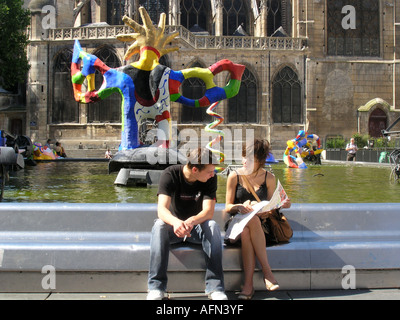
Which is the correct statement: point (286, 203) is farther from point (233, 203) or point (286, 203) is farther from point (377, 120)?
point (377, 120)

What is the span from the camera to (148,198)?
6.41 m

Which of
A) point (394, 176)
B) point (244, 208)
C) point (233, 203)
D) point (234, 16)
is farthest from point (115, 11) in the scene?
point (244, 208)

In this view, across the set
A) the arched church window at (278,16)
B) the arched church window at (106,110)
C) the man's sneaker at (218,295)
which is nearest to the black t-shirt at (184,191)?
the man's sneaker at (218,295)

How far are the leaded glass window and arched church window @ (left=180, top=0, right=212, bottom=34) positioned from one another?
377 inches

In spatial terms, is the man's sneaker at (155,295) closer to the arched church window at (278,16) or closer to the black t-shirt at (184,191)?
the black t-shirt at (184,191)

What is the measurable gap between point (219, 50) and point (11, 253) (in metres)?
28.4

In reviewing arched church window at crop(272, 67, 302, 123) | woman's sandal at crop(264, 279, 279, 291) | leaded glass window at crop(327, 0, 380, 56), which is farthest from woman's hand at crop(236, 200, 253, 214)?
leaded glass window at crop(327, 0, 380, 56)

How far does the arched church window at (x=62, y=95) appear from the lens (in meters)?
31.0

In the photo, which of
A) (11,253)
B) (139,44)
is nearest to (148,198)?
(11,253)

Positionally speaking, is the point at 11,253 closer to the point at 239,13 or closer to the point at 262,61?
the point at 262,61

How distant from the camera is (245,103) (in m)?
31.7

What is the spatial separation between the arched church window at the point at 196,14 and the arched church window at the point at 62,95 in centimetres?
1054

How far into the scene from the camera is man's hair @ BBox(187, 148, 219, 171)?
12.3ft

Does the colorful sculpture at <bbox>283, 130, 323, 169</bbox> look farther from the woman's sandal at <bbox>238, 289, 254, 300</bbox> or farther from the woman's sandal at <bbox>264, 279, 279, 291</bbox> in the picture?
the woman's sandal at <bbox>238, 289, 254, 300</bbox>
